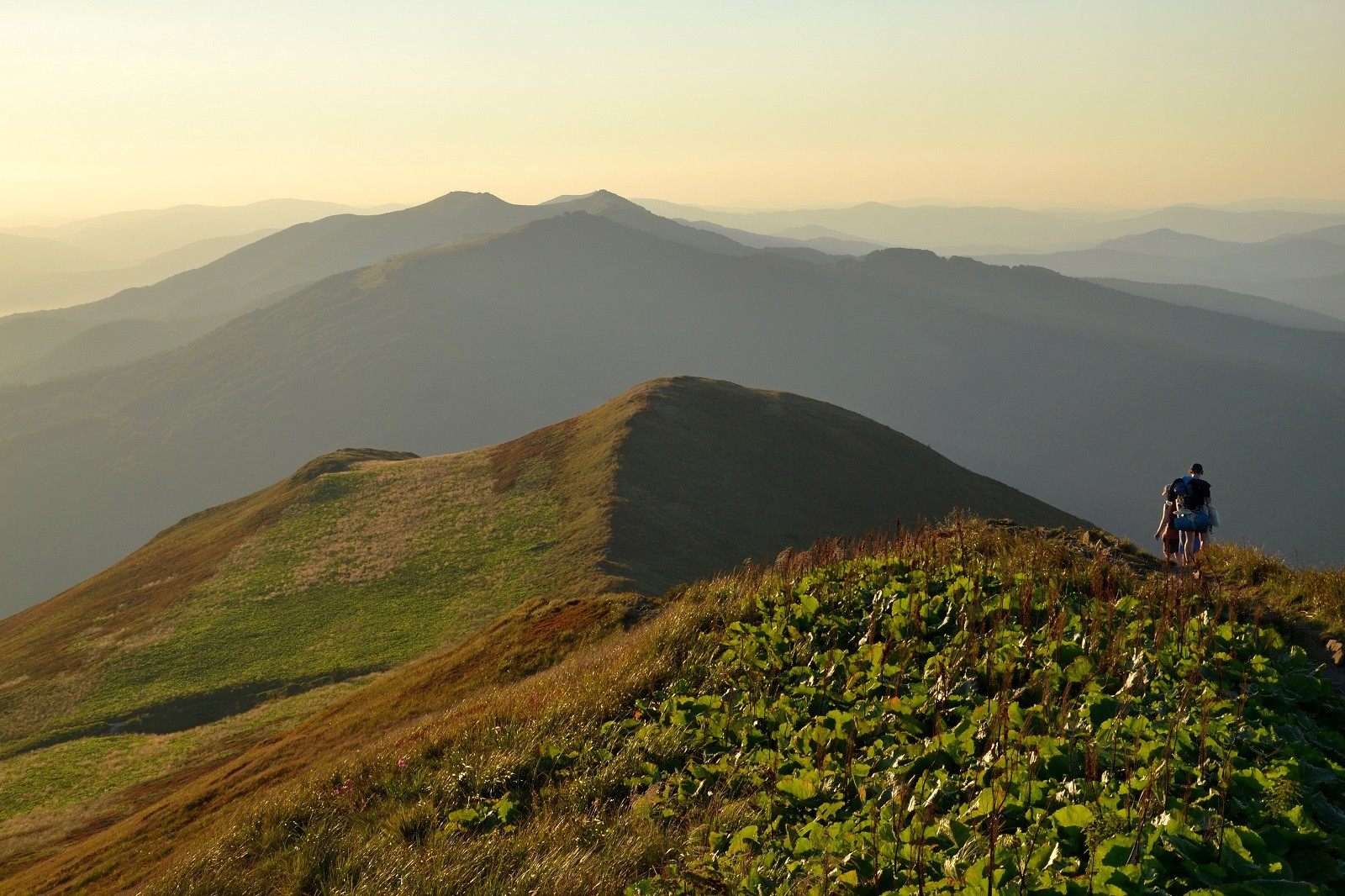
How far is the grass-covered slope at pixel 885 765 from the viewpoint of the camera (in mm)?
5480

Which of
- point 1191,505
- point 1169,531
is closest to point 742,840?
point 1191,505

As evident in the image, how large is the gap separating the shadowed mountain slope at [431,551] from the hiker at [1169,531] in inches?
580

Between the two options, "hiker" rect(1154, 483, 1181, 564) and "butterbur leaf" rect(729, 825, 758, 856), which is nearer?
"butterbur leaf" rect(729, 825, 758, 856)

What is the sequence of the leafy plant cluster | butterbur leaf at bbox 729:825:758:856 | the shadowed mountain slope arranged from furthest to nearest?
1. the shadowed mountain slope
2. butterbur leaf at bbox 729:825:758:856
3. the leafy plant cluster

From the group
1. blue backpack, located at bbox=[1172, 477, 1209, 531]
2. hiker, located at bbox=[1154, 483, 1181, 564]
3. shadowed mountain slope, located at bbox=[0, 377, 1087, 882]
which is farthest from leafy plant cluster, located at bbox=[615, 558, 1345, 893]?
shadowed mountain slope, located at bbox=[0, 377, 1087, 882]

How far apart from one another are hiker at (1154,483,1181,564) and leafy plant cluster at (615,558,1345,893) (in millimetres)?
10122

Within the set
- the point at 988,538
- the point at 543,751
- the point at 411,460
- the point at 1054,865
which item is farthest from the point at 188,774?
the point at 411,460

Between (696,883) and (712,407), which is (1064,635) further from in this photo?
(712,407)

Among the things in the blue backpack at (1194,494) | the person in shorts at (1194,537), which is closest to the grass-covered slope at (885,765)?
the person in shorts at (1194,537)

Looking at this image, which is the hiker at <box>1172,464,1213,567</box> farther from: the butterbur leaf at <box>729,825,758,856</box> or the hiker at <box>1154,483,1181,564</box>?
Result: the butterbur leaf at <box>729,825,758,856</box>

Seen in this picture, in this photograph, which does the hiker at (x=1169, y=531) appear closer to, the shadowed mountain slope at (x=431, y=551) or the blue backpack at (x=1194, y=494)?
the blue backpack at (x=1194, y=494)

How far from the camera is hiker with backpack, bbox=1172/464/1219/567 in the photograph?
17531 mm

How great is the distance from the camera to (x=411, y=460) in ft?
263

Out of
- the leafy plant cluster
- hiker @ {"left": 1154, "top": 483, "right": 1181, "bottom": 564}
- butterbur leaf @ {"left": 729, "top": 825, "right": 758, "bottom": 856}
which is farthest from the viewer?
hiker @ {"left": 1154, "top": 483, "right": 1181, "bottom": 564}
